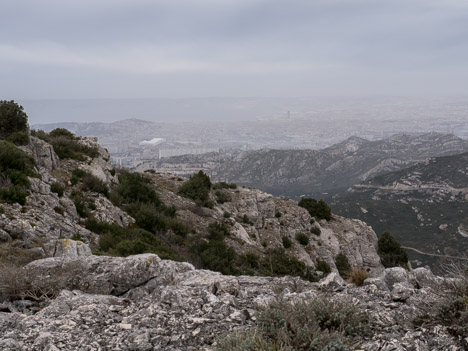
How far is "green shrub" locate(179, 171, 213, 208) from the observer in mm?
21991

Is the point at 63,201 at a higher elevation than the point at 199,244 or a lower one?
higher

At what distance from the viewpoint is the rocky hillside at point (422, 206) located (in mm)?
46000

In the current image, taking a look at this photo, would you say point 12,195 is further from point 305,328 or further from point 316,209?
point 316,209

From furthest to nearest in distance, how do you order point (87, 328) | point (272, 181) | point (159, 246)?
point (272, 181) → point (159, 246) → point (87, 328)

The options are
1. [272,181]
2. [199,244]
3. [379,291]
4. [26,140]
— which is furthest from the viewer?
[272,181]

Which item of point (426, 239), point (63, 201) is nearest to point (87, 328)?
point (63, 201)

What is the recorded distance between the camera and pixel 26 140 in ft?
51.2

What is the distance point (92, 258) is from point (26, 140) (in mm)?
12577

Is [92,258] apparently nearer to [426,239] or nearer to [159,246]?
A: [159,246]

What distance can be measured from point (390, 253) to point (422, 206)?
49553mm

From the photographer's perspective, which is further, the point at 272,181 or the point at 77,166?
the point at 272,181

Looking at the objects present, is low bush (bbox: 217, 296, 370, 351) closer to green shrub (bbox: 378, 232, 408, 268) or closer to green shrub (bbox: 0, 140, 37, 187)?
green shrub (bbox: 0, 140, 37, 187)

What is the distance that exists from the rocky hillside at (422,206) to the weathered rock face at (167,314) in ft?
101

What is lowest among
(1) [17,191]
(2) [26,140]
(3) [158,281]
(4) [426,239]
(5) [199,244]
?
(4) [426,239]
